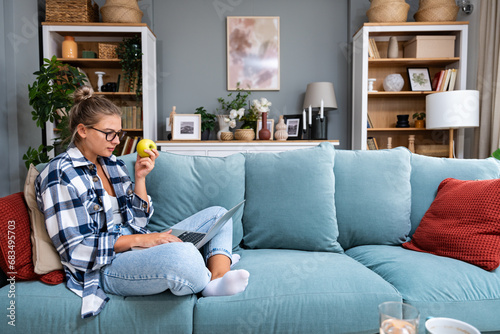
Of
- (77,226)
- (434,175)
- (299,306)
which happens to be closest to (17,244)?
(77,226)

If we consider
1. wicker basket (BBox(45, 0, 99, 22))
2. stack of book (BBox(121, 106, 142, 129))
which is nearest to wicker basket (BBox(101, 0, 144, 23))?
wicker basket (BBox(45, 0, 99, 22))

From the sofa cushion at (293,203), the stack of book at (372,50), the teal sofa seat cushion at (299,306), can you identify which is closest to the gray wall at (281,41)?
the stack of book at (372,50)

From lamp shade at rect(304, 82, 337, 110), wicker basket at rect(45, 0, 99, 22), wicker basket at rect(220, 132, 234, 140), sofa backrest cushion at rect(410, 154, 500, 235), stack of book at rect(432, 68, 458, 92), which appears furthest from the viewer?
lamp shade at rect(304, 82, 337, 110)

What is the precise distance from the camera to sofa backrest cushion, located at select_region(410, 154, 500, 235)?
1.73 metres

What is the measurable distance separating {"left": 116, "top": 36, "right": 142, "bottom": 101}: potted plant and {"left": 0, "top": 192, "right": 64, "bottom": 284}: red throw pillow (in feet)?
8.05

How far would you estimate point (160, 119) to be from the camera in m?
3.85

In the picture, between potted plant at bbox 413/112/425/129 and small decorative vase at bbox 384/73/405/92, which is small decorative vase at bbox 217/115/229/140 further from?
potted plant at bbox 413/112/425/129

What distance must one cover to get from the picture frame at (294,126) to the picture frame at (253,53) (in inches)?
15.7

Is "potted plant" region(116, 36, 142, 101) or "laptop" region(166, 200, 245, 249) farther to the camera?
"potted plant" region(116, 36, 142, 101)

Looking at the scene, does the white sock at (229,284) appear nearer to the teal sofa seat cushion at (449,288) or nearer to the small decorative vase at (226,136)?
the teal sofa seat cushion at (449,288)

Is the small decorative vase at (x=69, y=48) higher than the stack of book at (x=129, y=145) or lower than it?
higher

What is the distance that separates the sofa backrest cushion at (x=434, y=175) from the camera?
1.73 meters

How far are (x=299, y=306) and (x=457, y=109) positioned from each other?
233 cm

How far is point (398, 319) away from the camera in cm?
64
